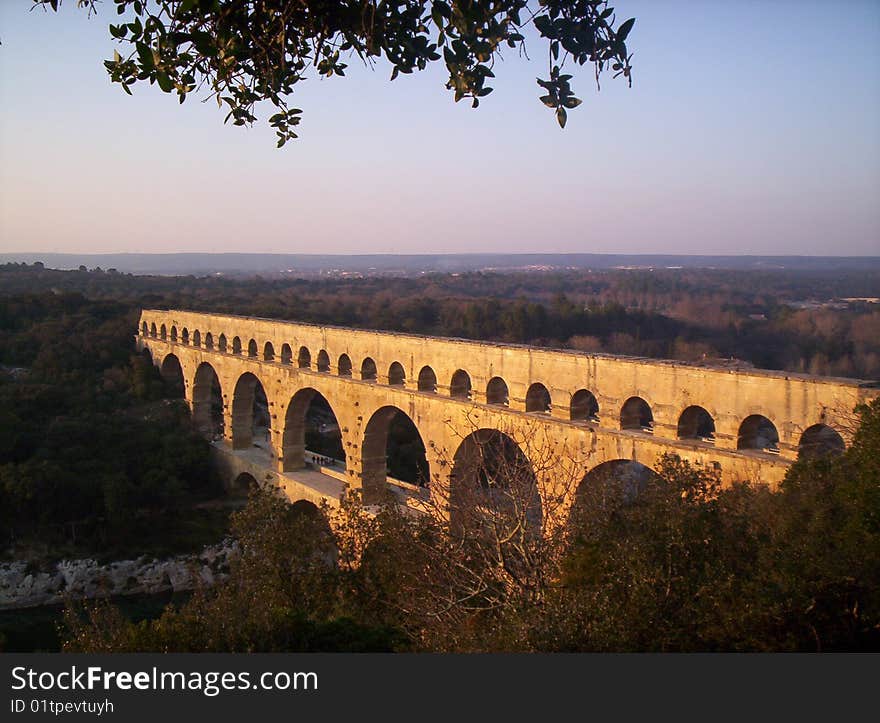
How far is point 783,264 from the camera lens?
98.2m

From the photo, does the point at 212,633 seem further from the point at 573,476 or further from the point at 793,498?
the point at 573,476

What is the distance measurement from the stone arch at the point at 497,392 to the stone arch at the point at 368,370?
409 cm

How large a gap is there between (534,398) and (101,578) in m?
11.0

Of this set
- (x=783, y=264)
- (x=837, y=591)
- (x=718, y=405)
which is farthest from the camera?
(x=783, y=264)

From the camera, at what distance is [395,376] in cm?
1677

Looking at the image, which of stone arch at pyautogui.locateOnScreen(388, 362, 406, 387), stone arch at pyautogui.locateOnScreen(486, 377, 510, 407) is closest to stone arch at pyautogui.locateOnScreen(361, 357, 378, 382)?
stone arch at pyautogui.locateOnScreen(388, 362, 406, 387)

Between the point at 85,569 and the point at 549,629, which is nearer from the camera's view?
the point at 549,629

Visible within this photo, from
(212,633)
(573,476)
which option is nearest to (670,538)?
(212,633)

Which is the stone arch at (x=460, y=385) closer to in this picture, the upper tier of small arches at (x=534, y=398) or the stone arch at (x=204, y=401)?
the upper tier of small arches at (x=534, y=398)

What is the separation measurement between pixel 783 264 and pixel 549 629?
102678 millimetres

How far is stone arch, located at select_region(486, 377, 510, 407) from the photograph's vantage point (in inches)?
554

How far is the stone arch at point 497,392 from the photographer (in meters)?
14.1

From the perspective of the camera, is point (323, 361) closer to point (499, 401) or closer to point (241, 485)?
point (241, 485)

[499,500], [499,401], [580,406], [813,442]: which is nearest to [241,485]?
[499,401]
